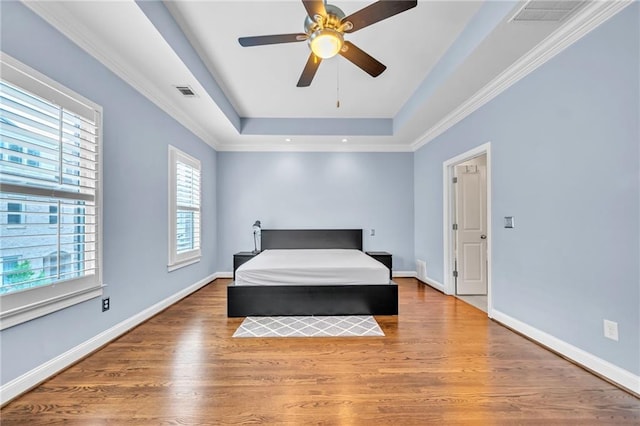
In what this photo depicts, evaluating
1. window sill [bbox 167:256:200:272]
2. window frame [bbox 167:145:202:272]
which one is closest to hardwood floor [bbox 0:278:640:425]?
window sill [bbox 167:256:200:272]

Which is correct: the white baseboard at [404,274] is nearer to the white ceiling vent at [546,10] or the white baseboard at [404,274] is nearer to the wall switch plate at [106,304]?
the white ceiling vent at [546,10]

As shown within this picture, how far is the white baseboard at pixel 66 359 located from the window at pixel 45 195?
14.4 inches

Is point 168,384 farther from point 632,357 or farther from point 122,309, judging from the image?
point 632,357

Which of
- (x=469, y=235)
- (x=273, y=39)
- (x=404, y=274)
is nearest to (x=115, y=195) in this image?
(x=273, y=39)

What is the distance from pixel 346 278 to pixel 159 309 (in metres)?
2.22

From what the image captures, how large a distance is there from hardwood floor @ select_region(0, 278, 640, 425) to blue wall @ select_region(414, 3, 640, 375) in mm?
397

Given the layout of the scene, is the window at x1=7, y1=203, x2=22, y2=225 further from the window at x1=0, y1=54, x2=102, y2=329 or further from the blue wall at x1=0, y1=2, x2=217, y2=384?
the blue wall at x1=0, y1=2, x2=217, y2=384

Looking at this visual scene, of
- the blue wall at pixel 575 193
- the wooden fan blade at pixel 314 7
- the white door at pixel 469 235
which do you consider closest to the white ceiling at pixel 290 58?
the blue wall at pixel 575 193

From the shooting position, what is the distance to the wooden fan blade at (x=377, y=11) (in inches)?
68.7

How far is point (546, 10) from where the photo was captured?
196 cm

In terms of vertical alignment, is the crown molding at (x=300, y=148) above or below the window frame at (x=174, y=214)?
A: above

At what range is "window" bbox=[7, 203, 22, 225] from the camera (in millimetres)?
1699

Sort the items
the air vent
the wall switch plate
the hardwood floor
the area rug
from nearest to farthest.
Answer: the hardwood floor < the wall switch plate < the area rug < the air vent

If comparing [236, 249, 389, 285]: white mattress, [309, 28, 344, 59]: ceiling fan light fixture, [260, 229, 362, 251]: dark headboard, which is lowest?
[236, 249, 389, 285]: white mattress
